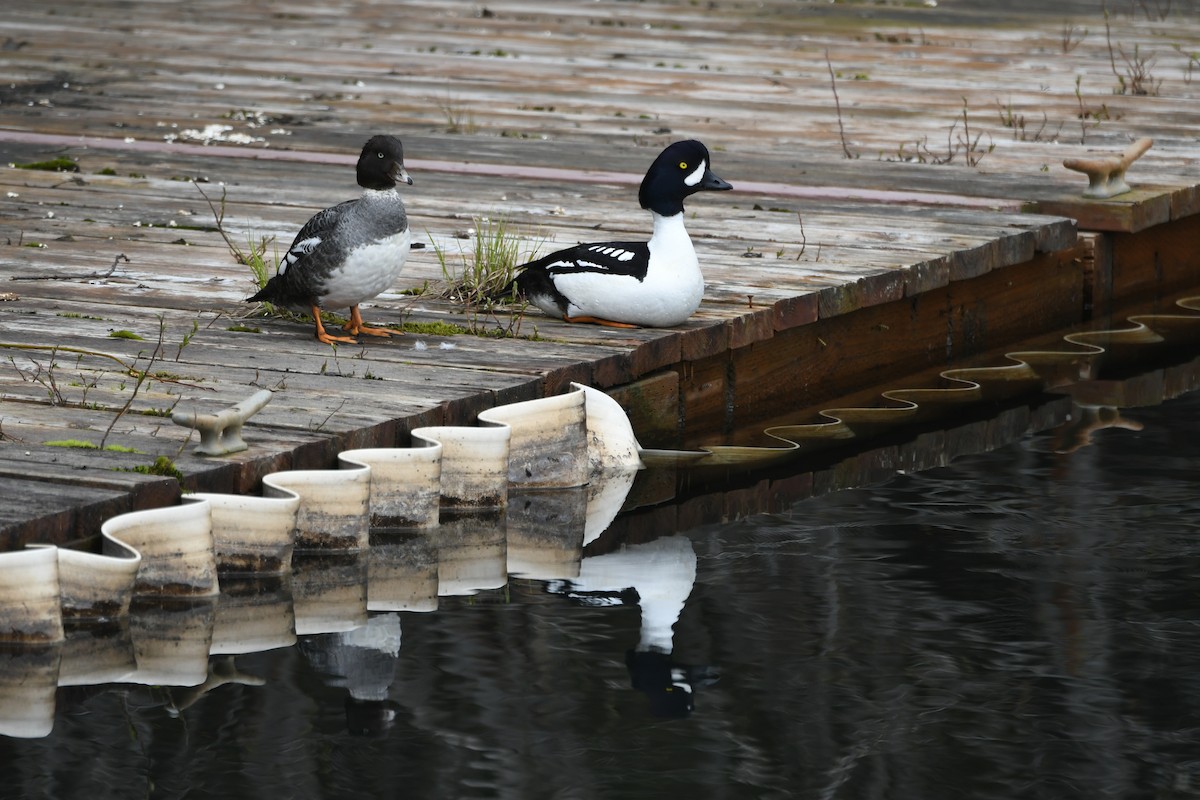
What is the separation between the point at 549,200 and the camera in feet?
30.6

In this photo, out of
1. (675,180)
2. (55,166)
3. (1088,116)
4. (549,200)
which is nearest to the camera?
(675,180)

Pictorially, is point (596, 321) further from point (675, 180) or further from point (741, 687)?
point (741, 687)

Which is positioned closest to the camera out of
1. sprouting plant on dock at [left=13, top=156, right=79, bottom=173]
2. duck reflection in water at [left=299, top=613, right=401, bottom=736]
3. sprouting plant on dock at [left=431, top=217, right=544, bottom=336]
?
duck reflection in water at [left=299, top=613, right=401, bottom=736]

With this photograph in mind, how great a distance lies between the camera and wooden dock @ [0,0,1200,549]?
620 centimetres

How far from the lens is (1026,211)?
359 inches

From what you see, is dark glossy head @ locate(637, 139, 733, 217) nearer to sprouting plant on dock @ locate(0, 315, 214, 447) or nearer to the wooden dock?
the wooden dock

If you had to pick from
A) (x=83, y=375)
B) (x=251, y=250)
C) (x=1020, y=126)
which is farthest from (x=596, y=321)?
(x=1020, y=126)

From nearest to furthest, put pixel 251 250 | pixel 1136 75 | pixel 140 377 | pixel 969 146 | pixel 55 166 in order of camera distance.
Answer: pixel 140 377
pixel 251 250
pixel 55 166
pixel 969 146
pixel 1136 75

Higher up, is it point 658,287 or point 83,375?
point 658,287

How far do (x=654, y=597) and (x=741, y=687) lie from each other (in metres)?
0.73

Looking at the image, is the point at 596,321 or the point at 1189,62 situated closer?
the point at 596,321

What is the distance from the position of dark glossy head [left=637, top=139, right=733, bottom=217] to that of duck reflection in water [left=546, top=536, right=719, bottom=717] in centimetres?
117

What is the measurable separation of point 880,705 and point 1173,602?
1.26 m

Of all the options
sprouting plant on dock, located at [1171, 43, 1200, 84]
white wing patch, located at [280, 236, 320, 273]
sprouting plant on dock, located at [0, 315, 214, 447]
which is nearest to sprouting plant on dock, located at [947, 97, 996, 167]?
Answer: sprouting plant on dock, located at [1171, 43, 1200, 84]
